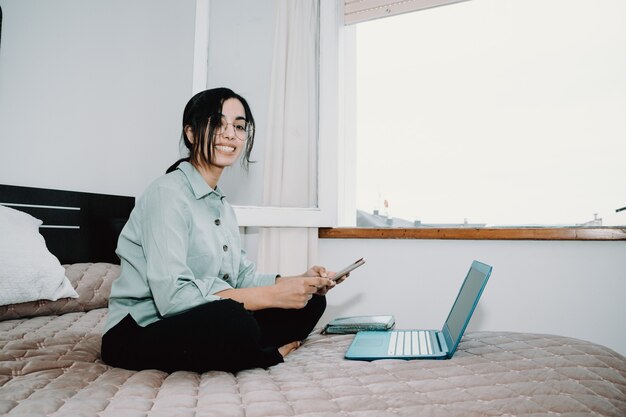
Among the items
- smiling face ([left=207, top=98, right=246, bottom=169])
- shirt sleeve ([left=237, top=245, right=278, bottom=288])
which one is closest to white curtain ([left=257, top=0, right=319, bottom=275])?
shirt sleeve ([left=237, top=245, right=278, bottom=288])

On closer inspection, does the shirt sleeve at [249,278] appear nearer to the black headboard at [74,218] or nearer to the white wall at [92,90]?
the black headboard at [74,218]

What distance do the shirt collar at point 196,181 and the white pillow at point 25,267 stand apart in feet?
2.53

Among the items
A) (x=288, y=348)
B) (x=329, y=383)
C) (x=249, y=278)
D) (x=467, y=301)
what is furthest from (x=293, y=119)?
(x=329, y=383)

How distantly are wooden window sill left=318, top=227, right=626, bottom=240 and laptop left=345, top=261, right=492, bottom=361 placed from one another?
2.36 feet

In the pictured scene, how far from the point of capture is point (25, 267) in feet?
5.27

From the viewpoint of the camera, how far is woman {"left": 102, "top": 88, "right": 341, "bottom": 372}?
1084 millimetres

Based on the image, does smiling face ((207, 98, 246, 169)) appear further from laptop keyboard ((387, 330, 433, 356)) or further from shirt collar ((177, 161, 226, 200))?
laptop keyboard ((387, 330, 433, 356))

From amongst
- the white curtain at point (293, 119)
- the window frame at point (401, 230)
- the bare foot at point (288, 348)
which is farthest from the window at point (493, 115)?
the bare foot at point (288, 348)

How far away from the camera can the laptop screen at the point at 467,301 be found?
1.14 metres

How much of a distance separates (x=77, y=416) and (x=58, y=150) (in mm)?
1799

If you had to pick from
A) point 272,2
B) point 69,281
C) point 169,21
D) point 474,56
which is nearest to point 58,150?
point 69,281

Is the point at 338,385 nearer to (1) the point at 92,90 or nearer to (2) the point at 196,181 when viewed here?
(2) the point at 196,181

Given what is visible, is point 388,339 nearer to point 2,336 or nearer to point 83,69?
point 2,336

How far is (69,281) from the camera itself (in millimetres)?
1800
